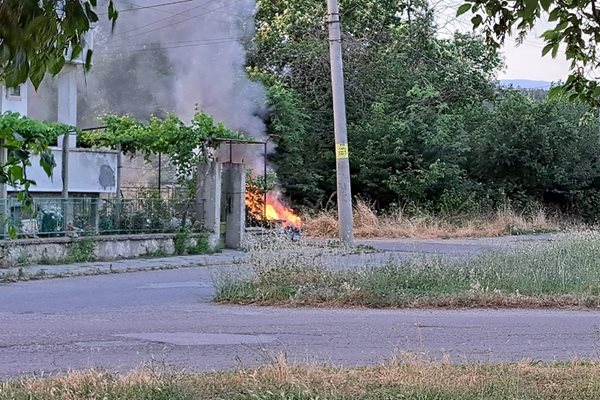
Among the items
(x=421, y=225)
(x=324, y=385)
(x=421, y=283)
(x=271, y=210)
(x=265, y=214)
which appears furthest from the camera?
(x=421, y=225)

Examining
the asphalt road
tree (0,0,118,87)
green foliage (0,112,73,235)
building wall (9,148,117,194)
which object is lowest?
the asphalt road

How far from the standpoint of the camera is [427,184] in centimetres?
2962

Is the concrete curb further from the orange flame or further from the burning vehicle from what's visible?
the orange flame

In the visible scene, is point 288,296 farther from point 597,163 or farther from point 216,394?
point 597,163

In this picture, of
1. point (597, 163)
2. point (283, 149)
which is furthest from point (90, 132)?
point (597, 163)

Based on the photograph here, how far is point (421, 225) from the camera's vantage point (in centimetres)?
2873

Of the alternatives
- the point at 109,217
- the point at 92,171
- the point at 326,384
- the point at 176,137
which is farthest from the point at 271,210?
the point at 326,384

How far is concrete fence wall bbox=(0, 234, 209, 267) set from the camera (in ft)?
53.9

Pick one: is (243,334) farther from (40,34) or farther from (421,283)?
(40,34)

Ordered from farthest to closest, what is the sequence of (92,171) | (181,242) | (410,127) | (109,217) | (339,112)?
1. (410,127)
2. (92,171)
3. (339,112)
4. (181,242)
5. (109,217)

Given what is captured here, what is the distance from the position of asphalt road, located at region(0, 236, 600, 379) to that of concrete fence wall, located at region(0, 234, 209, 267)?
4113 millimetres

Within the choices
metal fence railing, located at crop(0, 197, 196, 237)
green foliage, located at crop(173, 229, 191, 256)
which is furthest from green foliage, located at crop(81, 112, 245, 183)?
green foliage, located at crop(173, 229, 191, 256)

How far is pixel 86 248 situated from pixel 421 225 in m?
14.0

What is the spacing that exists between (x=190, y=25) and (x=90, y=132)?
1003cm
